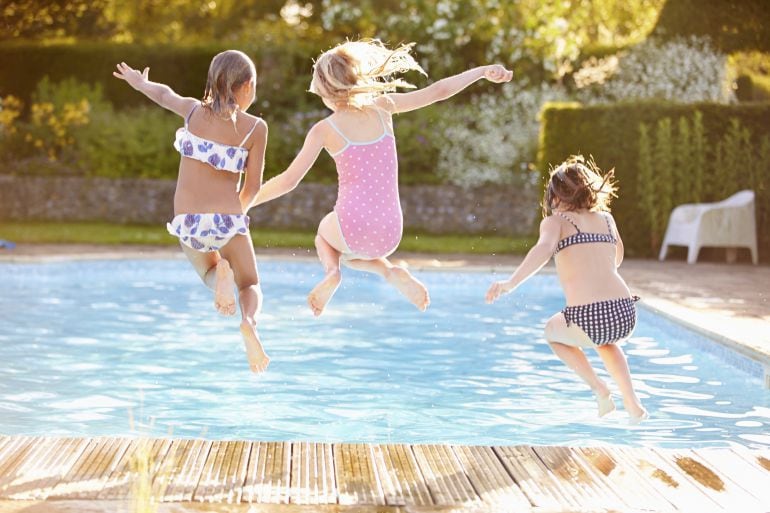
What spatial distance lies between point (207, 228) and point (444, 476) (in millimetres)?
1558

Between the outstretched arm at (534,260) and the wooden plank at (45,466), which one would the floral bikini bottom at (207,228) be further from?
the outstretched arm at (534,260)

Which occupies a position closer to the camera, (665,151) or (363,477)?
(363,477)

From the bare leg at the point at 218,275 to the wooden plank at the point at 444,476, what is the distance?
100cm

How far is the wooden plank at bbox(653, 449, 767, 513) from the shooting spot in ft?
13.4

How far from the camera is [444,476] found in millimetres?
4434

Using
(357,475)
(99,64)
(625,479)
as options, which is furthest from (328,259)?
(99,64)

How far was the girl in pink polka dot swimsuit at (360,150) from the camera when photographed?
16.9ft

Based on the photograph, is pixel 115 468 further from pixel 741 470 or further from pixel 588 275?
pixel 741 470

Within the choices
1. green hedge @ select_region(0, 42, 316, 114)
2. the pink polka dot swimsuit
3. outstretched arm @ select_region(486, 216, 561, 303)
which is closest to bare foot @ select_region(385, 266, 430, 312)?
the pink polka dot swimsuit

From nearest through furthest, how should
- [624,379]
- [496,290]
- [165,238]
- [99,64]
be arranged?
[496,290]
[624,379]
[165,238]
[99,64]

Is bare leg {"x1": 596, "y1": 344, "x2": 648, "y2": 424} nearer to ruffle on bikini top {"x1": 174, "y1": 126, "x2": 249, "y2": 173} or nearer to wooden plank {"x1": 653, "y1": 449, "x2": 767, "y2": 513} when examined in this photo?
wooden plank {"x1": 653, "y1": 449, "x2": 767, "y2": 513}

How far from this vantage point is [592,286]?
510 centimetres

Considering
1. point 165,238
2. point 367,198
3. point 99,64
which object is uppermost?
point 99,64

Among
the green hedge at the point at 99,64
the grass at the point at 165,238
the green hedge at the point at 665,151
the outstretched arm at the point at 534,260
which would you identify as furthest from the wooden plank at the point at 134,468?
Answer: the green hedge at the point at 99,64
